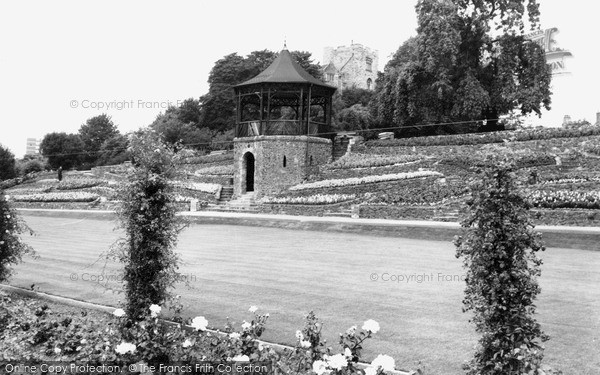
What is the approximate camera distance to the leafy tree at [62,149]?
5406 centimetres

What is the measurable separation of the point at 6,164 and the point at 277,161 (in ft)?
130

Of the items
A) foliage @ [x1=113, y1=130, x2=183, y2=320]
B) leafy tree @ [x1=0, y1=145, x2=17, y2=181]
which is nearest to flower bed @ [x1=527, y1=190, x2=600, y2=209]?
foliage @ [x1=113, y1=130, x2=183, y2=320]

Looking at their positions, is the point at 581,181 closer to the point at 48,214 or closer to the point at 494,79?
the point at 494,79

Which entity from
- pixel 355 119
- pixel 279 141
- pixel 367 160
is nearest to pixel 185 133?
pixel 355 119

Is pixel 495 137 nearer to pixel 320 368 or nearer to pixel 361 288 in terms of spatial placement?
pixel 361 288

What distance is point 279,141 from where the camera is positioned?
89.6ft

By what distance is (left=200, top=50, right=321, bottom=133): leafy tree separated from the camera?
51125 millimetres

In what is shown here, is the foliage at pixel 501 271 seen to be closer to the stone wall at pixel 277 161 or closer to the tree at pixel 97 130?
the stone wall at pixel 277 161

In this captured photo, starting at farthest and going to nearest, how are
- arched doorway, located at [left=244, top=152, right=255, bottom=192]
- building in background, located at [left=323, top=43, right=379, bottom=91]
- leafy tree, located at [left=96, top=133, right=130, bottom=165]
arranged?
building in background, located at [left=323, top=43, right=379, bottom=91], leafy tree, located at [left=96, top=133, right=130, bottom=165], arched doorway, located at [left=244, top=152, right=255, bottom=192]

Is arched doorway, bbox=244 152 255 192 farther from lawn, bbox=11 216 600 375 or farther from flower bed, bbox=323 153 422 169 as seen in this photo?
lawn, bbox=11 216 600 375

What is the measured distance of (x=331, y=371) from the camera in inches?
173

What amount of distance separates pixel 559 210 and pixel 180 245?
10.4 metres

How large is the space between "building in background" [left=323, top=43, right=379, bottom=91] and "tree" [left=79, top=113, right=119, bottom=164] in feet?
100

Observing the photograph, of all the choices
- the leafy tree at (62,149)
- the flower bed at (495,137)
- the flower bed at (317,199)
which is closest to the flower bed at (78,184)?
the leafy tree at (62,149)
